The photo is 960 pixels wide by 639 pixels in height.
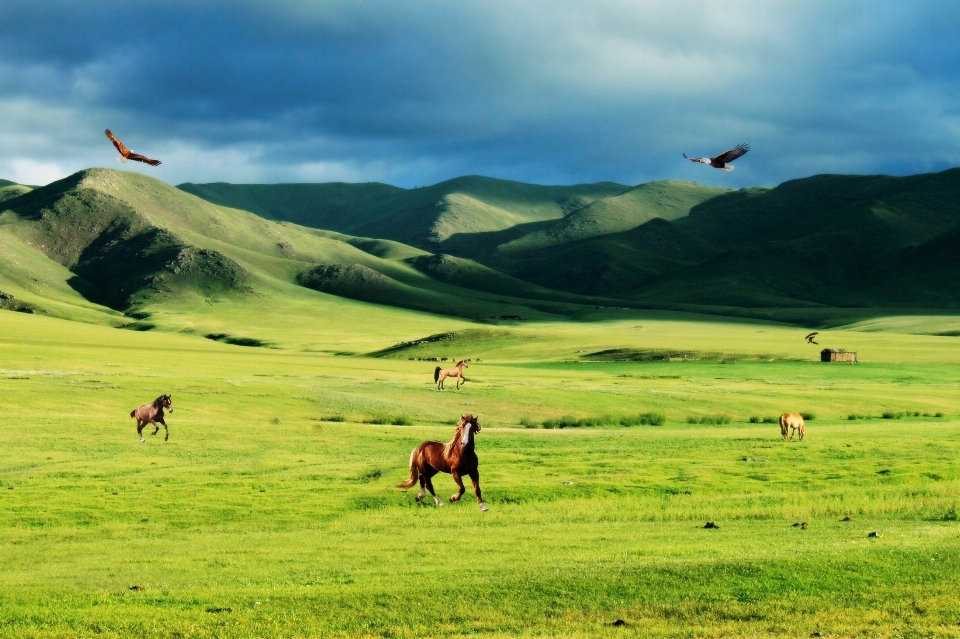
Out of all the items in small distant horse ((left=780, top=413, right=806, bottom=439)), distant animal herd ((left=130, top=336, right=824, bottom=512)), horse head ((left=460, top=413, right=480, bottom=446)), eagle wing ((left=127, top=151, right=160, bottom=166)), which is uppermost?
eagle wing ((left=127, top=151, right=160, bottom=166))

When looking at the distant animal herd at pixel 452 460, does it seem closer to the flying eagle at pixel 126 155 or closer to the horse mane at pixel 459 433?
the horse mane at pixel 459 433

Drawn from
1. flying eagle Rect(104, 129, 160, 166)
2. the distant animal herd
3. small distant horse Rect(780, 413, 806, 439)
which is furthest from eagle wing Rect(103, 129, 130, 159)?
small distant horse Rect(780, 413, 806, 439)

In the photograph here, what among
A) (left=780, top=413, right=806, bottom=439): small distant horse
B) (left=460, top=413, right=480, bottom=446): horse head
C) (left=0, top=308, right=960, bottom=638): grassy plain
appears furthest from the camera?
(left=780, top=413, right=806, bottom=439): small distant horse

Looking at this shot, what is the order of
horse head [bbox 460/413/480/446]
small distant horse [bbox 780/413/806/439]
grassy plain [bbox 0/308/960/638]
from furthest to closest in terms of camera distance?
small distant horse [bbox 780/413/806/439] → grassy plain [bbox 0/308/960/638] → horse head [bbox 460/413/480/446]

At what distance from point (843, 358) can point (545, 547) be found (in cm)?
12020

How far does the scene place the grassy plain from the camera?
18062 millimetres

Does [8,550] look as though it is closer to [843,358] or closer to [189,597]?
[189,597]

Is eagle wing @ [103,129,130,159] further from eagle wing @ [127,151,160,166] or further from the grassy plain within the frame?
the grassy plain

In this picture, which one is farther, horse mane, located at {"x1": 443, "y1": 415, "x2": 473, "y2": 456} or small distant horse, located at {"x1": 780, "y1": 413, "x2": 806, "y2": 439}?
small distant horse, located at {"x1": 780, "y1": 413, "x2": 806, "y2": 439}

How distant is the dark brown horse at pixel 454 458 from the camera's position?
1465cm

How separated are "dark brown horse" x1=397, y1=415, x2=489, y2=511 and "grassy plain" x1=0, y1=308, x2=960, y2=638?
127 inches

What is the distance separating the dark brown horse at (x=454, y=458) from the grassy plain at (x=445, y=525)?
127 inches

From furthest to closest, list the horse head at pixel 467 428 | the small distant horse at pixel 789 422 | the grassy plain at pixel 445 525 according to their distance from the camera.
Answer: the small distant horse at pixel 789 422, the grassy plain at pixel 445 525, the horse head at pixel 467 428

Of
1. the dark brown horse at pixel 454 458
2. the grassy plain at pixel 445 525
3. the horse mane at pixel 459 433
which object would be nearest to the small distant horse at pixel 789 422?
the grassy plain at pixel 445 525
